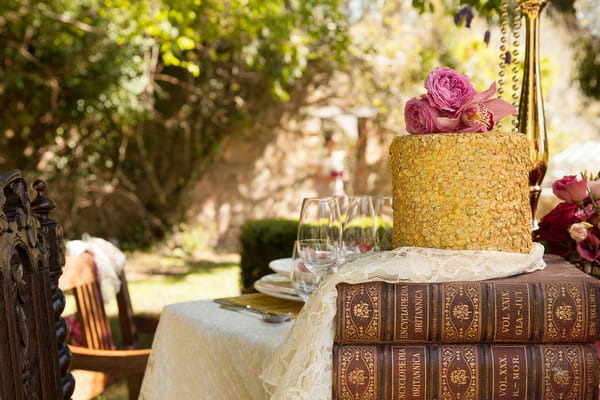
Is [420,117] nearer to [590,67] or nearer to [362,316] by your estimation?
[362,316]

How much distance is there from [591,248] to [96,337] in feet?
6.17

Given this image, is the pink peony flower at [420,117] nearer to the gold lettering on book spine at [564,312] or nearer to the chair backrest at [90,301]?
the gold lettering on book spine at [564,312]

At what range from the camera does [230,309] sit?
4.77ft

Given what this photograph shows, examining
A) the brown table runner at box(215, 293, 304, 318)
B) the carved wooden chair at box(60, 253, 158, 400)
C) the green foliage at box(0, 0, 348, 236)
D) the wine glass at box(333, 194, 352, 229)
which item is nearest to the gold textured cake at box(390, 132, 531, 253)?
the wine glass at box(333, 194, 352, 229)

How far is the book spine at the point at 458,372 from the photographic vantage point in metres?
0.89

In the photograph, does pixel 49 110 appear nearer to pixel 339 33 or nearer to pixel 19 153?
pixel 19 153

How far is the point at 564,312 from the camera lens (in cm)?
90

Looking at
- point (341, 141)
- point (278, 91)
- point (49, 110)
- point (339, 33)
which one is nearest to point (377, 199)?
point (339, 33)

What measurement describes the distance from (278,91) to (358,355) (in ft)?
20.5

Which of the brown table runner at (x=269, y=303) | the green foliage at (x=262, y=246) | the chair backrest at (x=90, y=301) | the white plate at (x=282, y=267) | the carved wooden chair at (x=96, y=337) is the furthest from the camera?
the green foliage at (x=262, y=246)

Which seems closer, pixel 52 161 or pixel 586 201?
pixel 586 201

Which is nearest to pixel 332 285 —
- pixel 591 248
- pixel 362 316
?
pixel 362 316

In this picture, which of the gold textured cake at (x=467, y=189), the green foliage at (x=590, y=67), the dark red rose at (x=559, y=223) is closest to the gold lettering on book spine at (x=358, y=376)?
the gold textured cake at (x=467, y=189)

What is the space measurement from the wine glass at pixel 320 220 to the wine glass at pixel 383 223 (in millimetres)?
95
